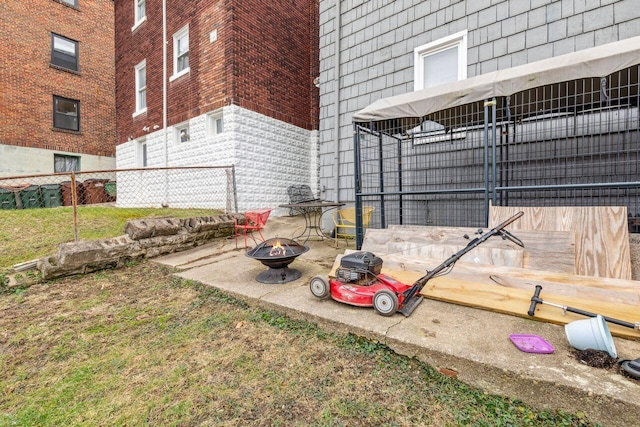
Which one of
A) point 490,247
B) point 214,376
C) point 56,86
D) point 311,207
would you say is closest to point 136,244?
point 311,207

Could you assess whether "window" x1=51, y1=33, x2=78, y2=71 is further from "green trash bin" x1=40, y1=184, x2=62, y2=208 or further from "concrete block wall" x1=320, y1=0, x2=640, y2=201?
"concrete block wall" x1=320, y1=0, x2=640, y2=201

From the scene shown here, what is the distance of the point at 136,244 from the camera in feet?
16.8

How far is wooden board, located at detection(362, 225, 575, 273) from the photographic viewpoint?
3031mm

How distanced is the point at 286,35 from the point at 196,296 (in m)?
9.48

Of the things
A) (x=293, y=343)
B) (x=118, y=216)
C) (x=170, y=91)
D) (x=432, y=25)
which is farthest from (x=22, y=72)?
(x=293, y=343)

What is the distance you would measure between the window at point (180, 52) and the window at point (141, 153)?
3.30 m

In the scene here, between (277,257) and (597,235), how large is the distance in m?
3.60

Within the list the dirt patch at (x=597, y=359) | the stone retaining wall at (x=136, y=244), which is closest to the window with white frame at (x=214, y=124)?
the stone retaining wall at (x=136, y=244)

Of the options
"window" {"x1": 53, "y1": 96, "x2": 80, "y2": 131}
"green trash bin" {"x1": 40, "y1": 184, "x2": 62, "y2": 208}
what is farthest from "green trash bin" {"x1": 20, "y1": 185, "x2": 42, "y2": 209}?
"window" {"x1": 53, "y1": 96, "x2": 80, "y2": 131}

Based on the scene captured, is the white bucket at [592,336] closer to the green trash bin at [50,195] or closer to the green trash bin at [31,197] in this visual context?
the green trash bin at [50,195]

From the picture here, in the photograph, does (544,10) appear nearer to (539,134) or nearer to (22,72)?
(539,134)

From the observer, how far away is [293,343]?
8.22 ft

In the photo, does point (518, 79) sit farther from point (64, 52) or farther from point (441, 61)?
point (64, 52)

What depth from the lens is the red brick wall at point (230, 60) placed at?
8211 mm
